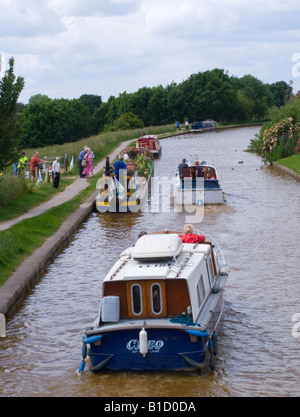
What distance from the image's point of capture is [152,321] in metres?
10.7

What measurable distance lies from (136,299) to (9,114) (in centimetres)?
1336

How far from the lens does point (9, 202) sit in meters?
24.2

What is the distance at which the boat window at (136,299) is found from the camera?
1095cm

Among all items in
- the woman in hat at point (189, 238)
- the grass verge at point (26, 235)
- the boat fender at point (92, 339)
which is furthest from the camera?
the grass verge at point (26, 235)

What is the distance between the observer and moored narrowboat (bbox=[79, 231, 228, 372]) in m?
10.5

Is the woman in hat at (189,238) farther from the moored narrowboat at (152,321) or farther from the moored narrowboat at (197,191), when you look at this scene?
the moored narrowboat at (197,191)

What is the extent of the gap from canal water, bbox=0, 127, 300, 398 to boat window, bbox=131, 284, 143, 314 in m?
1.03

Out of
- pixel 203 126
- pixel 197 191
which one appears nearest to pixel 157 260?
pixel 197 191

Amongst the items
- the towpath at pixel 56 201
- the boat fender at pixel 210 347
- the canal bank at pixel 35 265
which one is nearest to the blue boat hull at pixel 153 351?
the boat fender at pixel 210 347

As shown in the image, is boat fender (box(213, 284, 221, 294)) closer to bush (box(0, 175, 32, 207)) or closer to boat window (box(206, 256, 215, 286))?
boat window (box(206, 256, 215, 286))

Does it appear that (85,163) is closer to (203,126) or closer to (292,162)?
(292,162)

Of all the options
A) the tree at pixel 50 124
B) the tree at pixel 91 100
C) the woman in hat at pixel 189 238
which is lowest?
the tree at pixel 50 124

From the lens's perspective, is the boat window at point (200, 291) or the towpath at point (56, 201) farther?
the towpath at point (56, 201)

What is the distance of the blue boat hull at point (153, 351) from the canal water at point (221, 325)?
182 millimetres
